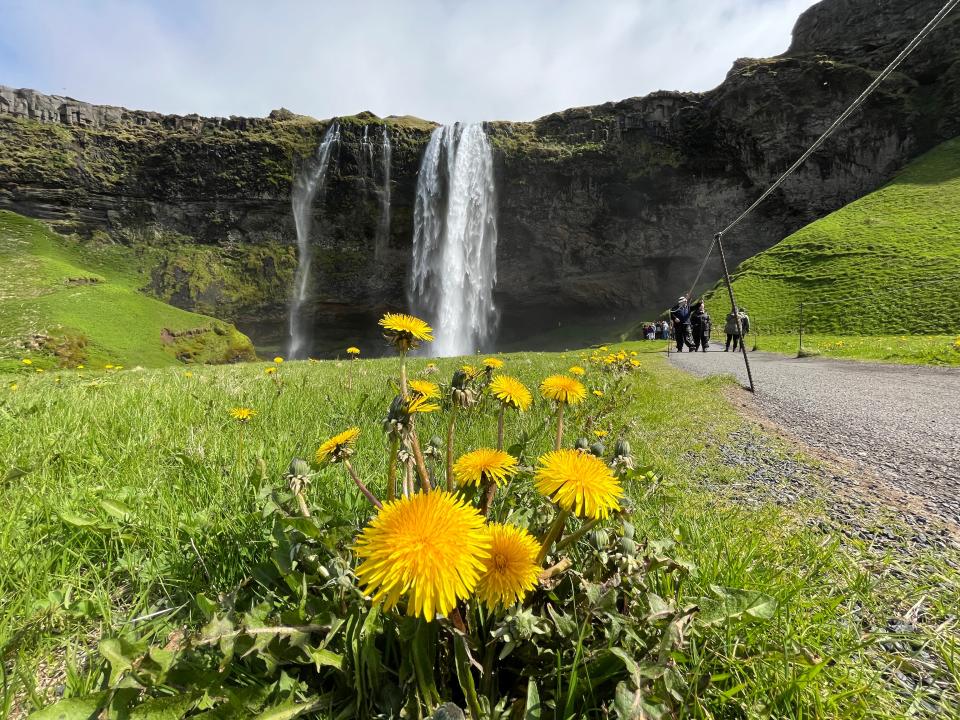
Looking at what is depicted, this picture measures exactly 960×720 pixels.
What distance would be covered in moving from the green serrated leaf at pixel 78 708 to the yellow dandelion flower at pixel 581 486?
71 cm

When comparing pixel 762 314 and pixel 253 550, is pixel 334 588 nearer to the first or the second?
pixel 253 550

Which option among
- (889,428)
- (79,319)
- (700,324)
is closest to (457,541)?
(889,428)

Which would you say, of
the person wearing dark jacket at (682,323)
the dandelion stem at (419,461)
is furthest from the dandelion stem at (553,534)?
the person wearing dark jacket at (682,323)

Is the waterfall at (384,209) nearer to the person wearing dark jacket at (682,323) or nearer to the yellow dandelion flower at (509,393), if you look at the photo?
the person wearing dark jacket at (682,323)

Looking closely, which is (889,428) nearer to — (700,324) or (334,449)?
(334,449)

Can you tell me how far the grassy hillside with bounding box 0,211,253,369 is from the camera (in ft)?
65.0

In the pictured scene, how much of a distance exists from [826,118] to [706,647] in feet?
176

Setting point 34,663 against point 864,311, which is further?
point 864,311

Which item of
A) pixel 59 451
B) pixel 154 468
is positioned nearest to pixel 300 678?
pixel 154 468

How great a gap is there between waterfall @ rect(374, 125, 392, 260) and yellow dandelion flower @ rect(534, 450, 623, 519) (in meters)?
45.7

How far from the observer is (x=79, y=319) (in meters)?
22.6

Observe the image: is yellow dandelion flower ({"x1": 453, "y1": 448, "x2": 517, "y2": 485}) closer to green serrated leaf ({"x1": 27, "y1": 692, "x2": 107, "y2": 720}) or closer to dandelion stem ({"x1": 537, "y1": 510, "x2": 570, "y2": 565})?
dandelion stem ({"x1": 537, "y1": 510, "x2": 570, "y2": 565})

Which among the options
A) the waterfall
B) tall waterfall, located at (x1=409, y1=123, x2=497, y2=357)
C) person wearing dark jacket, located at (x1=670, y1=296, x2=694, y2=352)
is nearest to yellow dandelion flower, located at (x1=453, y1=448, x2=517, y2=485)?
person wearing dark jacket, located at (x1=670, y1=296, x2=694, y2=352)

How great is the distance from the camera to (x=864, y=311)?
19219 mm
